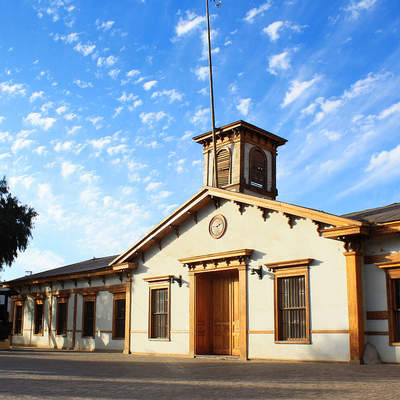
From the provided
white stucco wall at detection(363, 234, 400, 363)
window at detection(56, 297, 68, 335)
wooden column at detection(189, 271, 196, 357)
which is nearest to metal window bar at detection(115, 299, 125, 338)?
window at detection(56, 297, 68, 335)

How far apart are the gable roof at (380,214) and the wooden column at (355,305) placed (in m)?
1.22

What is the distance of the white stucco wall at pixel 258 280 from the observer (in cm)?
1533

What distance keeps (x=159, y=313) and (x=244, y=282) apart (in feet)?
16.3

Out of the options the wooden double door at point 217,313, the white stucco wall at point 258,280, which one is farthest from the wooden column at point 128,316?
the wooden double door at point 217,313

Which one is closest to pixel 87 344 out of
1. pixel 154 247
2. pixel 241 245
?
pixel 154 247

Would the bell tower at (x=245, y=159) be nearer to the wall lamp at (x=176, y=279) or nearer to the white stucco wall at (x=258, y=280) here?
the white stucco wall at (x=258, y=280)

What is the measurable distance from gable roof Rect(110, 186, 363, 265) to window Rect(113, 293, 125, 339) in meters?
1.76

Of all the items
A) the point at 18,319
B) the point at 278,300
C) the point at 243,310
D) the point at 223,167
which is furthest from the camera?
the point at 18,319

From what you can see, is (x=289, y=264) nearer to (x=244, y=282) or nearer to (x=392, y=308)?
(x=244, y=282)

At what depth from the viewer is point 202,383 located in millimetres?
10086

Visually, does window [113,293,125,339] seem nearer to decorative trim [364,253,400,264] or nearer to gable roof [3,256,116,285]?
gable roof [3,256,116,285]

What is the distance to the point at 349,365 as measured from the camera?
14.1 meters

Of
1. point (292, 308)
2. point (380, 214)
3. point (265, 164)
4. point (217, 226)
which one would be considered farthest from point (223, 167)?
point (292, 308)

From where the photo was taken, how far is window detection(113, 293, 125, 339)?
23.6 meters
